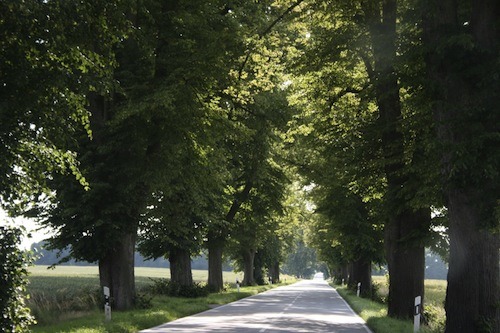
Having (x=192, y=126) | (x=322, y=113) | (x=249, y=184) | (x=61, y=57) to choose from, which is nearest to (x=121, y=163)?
(x=192, y=126)

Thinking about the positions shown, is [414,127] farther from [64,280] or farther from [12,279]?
[64,280]

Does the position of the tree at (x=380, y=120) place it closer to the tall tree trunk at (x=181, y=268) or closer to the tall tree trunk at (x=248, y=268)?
the tall tree trunk at (x=181, y=268)

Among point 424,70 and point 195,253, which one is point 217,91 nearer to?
point 424,70

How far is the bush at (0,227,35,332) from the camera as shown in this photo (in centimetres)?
906

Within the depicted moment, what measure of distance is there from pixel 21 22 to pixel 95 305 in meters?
13.5

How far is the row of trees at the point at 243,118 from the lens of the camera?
1019cm

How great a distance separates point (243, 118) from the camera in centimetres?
2594

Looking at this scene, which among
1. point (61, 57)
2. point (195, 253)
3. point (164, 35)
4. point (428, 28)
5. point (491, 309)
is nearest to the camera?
point (61, 57)

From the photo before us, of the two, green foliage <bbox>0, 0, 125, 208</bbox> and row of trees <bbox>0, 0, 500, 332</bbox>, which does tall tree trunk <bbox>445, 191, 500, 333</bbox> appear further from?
green foliage <bbox>0, 0, 125, 208</bbox>

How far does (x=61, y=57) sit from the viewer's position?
1007 centimetres

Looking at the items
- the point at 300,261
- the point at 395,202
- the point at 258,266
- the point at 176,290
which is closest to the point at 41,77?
the point at 395,202

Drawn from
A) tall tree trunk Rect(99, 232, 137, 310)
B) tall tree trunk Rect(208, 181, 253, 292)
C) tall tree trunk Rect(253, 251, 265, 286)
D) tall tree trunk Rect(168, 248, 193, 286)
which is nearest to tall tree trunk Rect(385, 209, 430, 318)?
tall tree trunk Rect(99, 232, 137, 310)

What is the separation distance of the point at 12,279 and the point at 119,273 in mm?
11616

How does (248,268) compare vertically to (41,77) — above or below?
below
